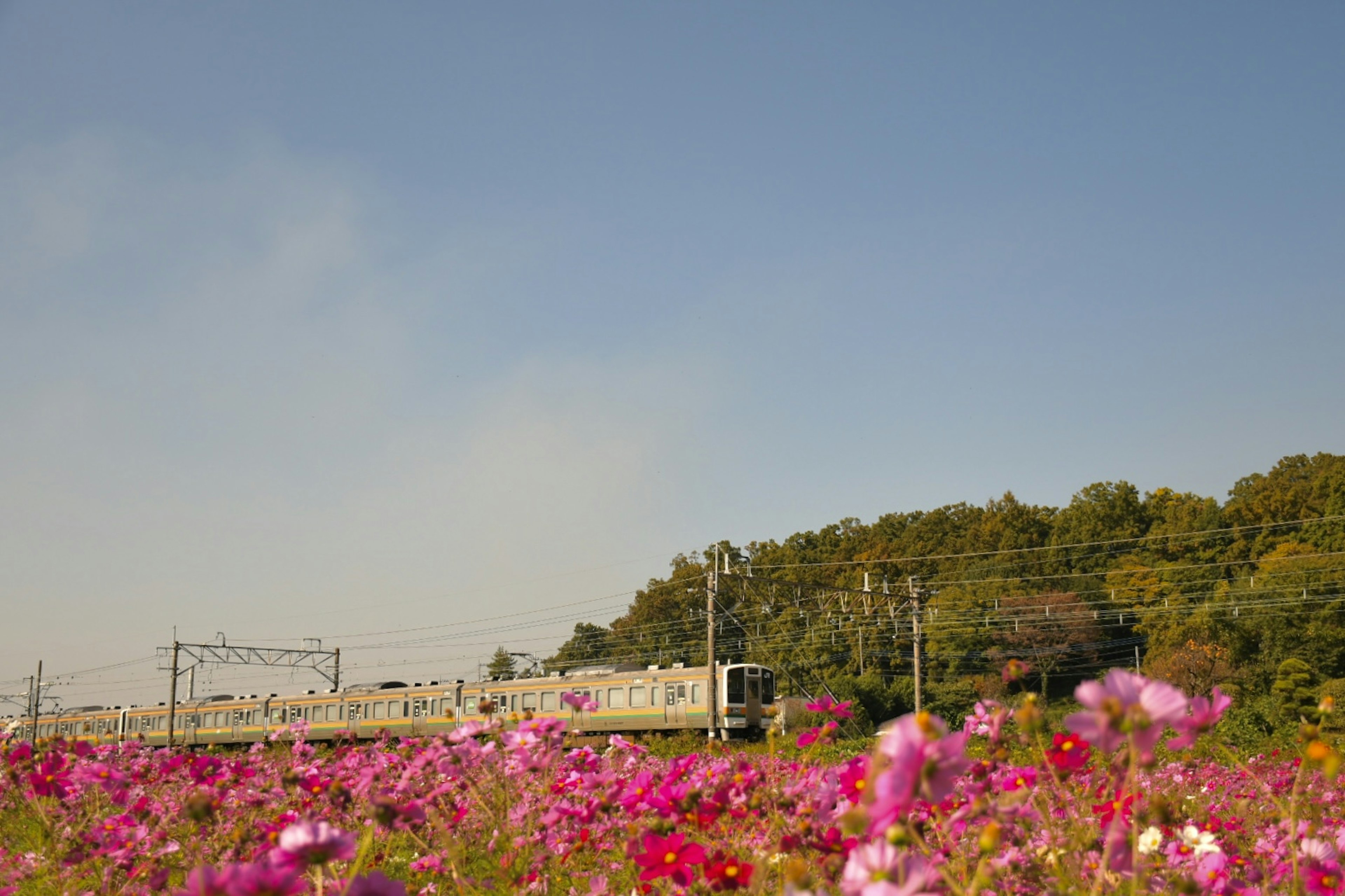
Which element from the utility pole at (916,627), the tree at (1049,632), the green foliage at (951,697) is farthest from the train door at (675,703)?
the tree at (1049,632)

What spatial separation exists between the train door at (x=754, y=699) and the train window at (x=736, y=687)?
191 millimetres

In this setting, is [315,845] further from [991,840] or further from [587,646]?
[587,646]

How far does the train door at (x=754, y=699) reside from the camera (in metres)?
22.6

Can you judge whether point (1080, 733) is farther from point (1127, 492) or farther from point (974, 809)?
point (1127, 492)

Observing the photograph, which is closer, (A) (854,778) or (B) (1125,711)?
(B) (1125,711)

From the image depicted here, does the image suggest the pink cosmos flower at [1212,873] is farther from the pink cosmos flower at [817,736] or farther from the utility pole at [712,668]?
the utility pole at [712,668]

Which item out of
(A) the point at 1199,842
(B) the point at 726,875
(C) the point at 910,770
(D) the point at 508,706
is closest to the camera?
(C) the point at 910,770

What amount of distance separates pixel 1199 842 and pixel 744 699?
20.9 metres

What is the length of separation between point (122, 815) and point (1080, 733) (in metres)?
2.48

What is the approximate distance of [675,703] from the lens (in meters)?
21.5

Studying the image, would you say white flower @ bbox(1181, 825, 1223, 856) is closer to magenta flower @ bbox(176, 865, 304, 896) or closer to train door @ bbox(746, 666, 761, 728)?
magenta flower @ bbox(176, 865, 304, 896)

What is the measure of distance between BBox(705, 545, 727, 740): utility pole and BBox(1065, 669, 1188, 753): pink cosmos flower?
17.3 m

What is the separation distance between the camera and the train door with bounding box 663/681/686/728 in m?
21.2

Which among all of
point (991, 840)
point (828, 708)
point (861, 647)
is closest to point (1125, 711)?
point (991, 840)
